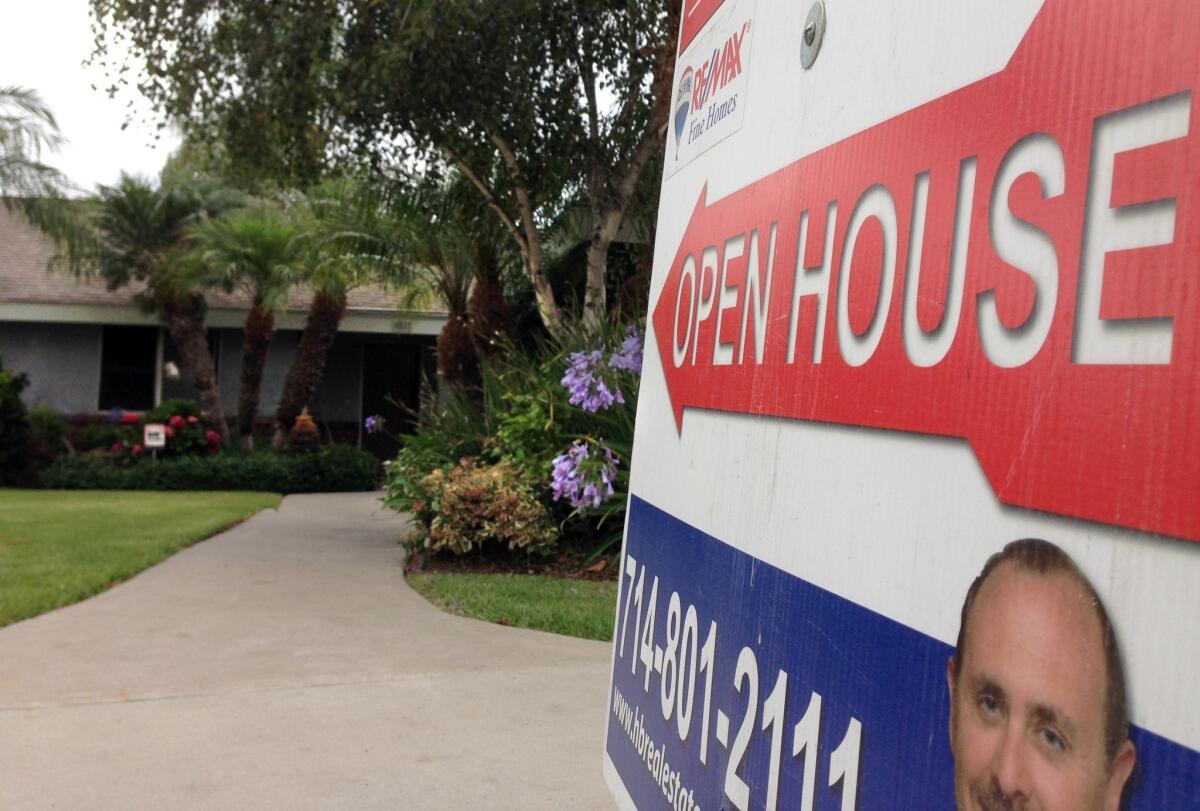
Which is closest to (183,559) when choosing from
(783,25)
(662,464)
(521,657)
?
(521,657)

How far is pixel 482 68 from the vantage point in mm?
11133

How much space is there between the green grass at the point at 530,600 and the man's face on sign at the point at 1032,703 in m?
6.08

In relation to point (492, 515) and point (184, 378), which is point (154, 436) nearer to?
point (184, 378)

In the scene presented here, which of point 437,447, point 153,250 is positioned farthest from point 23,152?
point 437,447

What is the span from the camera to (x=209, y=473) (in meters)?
20.9

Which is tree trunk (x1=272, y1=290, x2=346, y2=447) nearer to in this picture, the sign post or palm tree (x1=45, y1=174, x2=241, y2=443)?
palm tree (x1=45, y1=174, x2=241, y2=443)

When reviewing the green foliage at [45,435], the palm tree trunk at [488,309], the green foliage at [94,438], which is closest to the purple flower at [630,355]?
the palm tree trunk at [488,309]

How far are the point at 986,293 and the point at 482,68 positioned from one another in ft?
34.0

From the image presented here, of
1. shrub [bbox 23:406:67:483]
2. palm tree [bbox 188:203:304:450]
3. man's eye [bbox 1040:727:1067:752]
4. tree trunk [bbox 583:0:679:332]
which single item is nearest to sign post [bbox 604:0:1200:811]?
man's eye [bbox 1040:727:1067:752]

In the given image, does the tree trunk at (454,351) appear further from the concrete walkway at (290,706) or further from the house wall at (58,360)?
the house wall at (58,360)

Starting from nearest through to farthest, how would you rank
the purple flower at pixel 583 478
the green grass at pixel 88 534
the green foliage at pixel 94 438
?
the green grass at pixel 88 534
the purple flower at pixel 583 478
the green foliage at pixel 94 438

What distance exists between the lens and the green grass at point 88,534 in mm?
8977

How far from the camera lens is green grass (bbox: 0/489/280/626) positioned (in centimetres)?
898

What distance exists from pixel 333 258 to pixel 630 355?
871cm
